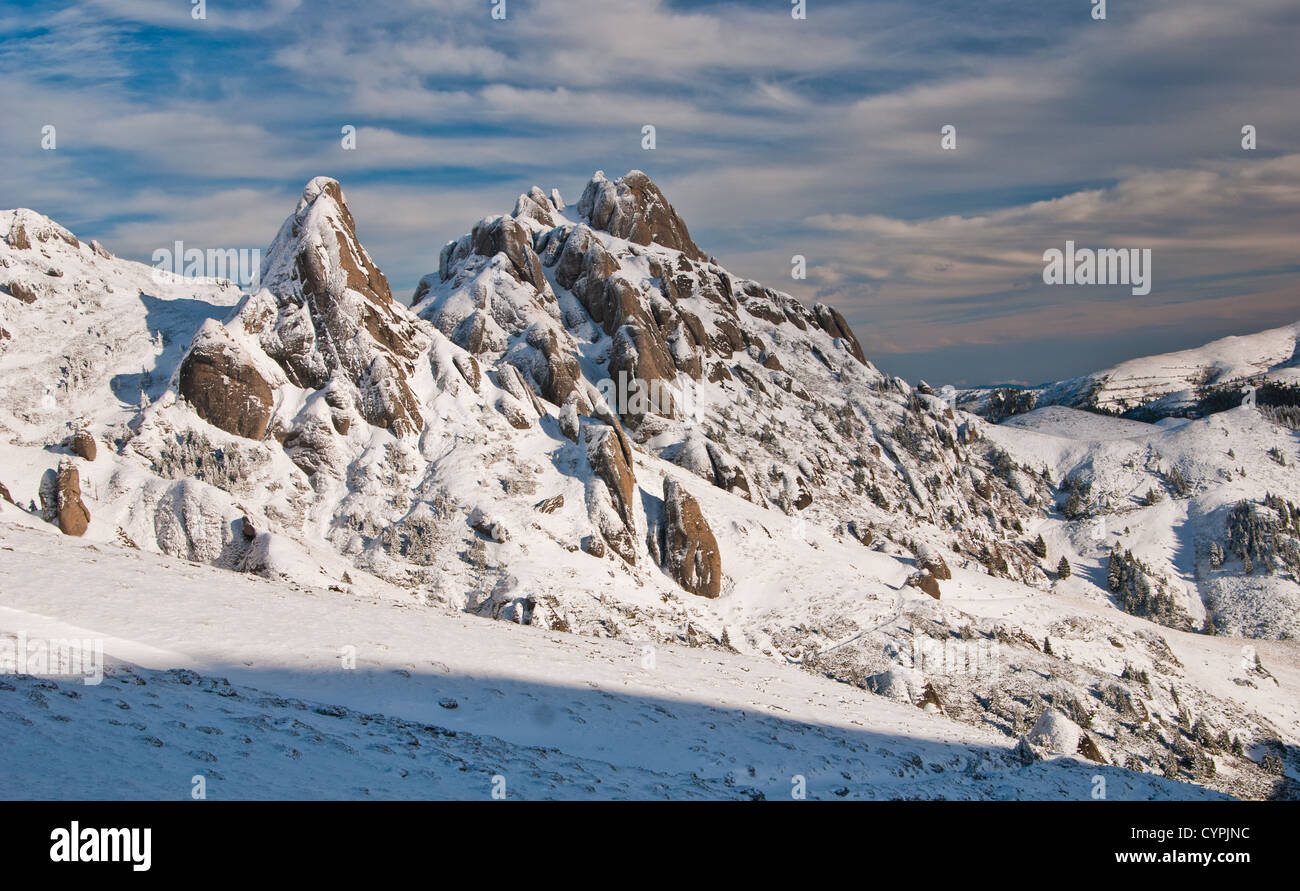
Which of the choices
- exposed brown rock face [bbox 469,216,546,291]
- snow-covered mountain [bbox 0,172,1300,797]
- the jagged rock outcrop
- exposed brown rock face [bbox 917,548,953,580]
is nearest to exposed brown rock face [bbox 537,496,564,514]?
snow-covered mountain [bbox 0,172,1300,797]

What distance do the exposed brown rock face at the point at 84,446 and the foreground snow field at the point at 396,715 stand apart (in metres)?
17.2

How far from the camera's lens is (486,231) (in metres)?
93.9

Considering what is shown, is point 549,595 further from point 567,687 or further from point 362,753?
point 362,753

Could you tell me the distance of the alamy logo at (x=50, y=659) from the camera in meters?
16.1

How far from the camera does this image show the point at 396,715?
1962cm

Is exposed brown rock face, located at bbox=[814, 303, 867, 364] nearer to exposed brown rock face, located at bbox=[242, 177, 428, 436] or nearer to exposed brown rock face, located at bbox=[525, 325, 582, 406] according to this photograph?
exposed brown rock face, located at bbox=[525, 325, 582, 406]

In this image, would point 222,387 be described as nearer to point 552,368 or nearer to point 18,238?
point 552,368

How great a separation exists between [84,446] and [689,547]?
129 ft

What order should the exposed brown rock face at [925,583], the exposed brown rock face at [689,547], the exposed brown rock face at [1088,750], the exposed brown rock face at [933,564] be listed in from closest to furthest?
the exposed brown rock face at [1088,750] → the exposed brown rock face at [689,547] → the exposed brown rock face at [925,583] → the exposed brown rock face at [933,564]

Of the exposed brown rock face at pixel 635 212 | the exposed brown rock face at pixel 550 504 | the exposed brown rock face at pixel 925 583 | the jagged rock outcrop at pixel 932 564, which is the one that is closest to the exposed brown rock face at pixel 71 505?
the exposed brown rock face at pixel 550 504

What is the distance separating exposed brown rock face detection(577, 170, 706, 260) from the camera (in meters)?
114

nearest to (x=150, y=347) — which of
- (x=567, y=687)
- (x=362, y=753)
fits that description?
(x=567, y=687)

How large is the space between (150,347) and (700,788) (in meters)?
59.7
